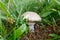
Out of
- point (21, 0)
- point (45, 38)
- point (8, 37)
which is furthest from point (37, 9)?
point (8, 37)

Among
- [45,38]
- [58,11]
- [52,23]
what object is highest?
[58,11]

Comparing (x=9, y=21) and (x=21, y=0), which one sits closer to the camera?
(x=9, y=21)

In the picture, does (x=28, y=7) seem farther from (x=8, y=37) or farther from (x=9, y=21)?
(x=8, y=37)

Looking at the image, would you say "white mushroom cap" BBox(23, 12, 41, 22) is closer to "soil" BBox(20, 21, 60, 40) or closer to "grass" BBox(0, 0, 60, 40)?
"grass" BBox(0, 0, 60, 40)

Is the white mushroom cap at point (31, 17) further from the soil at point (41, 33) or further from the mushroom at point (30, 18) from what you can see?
the soil at point (41, 33)

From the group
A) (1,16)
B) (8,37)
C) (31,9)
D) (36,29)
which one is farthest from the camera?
(31,9)

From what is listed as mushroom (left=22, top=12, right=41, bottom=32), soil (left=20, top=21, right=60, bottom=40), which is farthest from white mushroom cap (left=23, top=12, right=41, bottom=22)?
soil (left=20, top=21, right=60, bottom=40)
